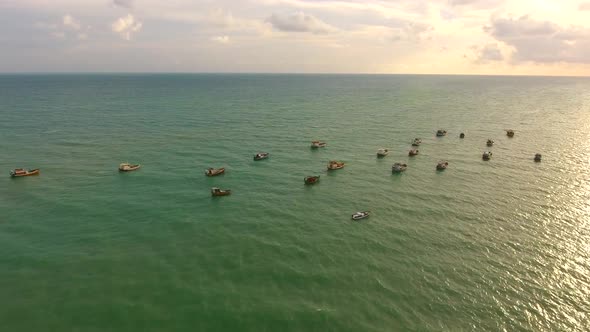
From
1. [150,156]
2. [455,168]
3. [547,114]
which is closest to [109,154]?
[150,156]

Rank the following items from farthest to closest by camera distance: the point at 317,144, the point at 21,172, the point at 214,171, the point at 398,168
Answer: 1. the point at 317,144
2. the point at 398,168
3. the point at 214,171
4. the point at 21,172

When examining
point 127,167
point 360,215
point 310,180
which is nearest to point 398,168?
point 310,180

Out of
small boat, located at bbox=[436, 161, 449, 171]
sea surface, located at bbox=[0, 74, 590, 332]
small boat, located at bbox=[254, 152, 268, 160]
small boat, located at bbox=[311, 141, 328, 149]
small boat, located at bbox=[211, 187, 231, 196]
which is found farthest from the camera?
small boat, located at bbox=[311, 141, 328, 149]

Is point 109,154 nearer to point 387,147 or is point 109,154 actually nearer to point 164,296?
point 164,296

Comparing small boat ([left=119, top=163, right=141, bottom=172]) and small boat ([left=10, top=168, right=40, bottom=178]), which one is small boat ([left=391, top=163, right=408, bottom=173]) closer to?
small boat ([left=119, top=163, right=141, bottom=172])

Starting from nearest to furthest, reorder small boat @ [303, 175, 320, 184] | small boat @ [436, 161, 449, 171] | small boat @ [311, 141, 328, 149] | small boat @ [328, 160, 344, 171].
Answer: small boat @ [303, 175, 320, 184] < small boat @ [328, 160, 344, 171] < small boat @ [436, 161, 449, 171] < small boat @ [311, 141, 328, 149]

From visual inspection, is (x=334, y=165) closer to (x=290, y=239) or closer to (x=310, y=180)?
(x=310, y=180)

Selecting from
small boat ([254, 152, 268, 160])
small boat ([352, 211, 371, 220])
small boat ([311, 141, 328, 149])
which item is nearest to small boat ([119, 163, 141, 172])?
small boat ([254, 152, 268, 160])

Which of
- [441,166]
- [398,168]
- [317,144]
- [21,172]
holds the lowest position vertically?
[21,172]
